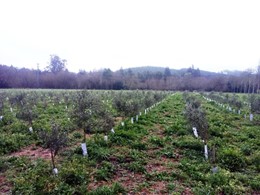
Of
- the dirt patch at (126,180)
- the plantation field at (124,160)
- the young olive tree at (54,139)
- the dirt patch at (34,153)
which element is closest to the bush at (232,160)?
the plantation field at (124,160)

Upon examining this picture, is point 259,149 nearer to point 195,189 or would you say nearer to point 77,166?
point 195,189

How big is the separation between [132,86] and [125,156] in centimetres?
6165

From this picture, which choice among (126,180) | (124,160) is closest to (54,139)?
(126,180)

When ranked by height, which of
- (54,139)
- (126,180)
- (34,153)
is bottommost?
(126,180)

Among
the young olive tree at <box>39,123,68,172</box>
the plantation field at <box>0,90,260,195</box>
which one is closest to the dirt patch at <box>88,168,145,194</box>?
the plantation field at <box>0,90,260,195</box>

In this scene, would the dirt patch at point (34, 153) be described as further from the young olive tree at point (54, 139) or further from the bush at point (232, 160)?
the bush at point (232, 160)

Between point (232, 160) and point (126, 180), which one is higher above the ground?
point (232, 160)

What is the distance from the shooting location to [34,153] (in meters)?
10.2

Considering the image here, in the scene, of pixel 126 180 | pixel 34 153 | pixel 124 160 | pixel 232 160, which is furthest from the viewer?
pixel 34 153

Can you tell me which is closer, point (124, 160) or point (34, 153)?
point (124, 160)

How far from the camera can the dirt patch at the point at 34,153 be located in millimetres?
9789

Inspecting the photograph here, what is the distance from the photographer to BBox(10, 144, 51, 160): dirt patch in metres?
9.79

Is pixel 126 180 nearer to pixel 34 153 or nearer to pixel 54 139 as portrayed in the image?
pixel 54 139

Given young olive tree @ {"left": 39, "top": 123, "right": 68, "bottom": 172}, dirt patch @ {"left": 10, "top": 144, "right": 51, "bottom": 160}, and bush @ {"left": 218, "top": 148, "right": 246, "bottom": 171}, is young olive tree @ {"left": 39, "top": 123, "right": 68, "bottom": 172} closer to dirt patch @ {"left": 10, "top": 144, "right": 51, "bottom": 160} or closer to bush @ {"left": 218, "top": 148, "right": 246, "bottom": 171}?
dirt patch @ {"left": 10, "top": 144, "right": 51, "bottom": 160}
